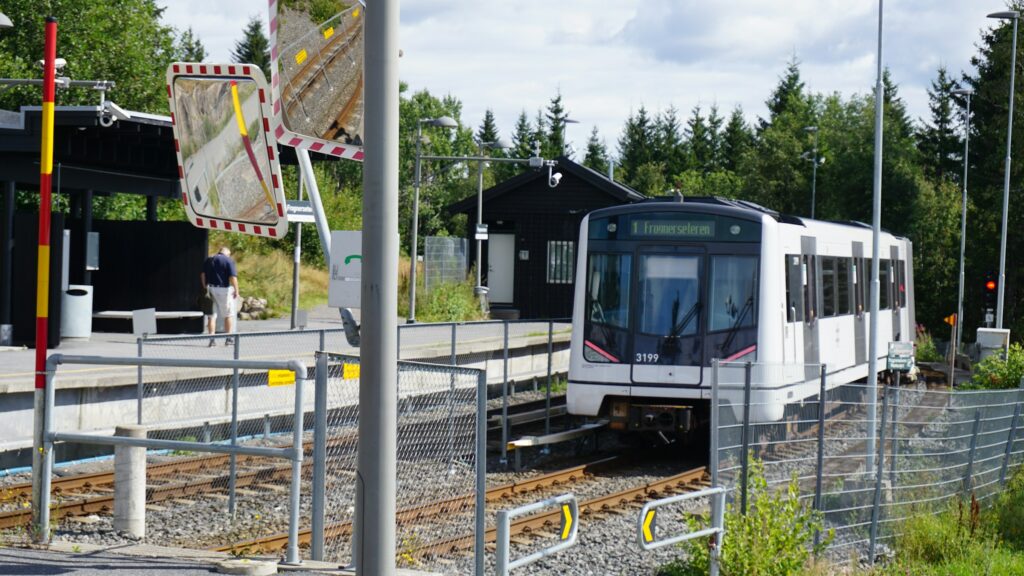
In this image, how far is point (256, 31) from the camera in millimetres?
86812

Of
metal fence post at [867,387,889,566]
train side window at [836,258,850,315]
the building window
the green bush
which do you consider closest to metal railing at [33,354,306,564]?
the green bush

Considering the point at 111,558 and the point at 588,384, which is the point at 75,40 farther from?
the point at 111,558

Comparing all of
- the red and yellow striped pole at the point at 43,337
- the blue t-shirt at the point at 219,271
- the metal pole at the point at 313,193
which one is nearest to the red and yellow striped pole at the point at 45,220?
the red and yellow striped pole at the point at 43,337

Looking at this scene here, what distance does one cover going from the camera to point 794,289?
16359 mm

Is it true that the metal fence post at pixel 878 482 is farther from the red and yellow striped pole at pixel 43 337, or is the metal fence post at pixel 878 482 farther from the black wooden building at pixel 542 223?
the black wooden building at pixel 542 223

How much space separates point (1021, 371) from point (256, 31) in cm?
7305

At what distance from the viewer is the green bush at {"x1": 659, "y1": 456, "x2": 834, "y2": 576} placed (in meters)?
8.91

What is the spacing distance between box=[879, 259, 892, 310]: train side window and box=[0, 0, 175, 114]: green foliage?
31627 mm

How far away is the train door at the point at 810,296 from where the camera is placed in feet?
55.5

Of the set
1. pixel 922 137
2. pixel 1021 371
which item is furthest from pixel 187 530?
pixel 922 137

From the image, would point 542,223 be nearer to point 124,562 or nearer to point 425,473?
point 425,473

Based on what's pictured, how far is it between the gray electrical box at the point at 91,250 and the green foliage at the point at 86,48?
73.7ft

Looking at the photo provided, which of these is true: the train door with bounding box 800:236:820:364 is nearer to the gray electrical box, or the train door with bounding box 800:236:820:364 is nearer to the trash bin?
the trash bin

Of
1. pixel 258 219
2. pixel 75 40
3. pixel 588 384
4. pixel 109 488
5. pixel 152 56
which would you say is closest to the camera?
pixel 258 219
